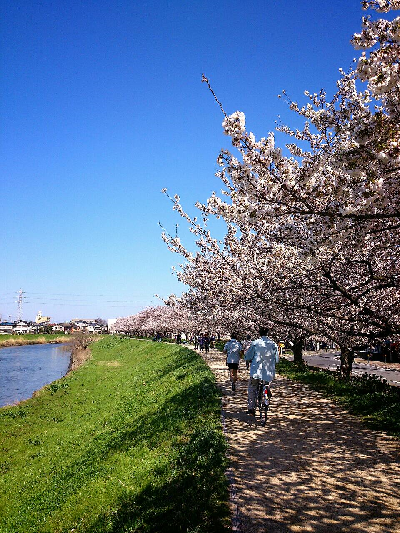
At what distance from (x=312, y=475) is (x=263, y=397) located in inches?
125

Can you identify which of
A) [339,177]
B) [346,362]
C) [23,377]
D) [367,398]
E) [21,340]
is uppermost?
[339,177]

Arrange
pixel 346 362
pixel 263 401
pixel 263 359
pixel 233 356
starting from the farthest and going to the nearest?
1. pixel 346 362
2. pixel 233 356
3. pixel 263 359
4. pixel 263 401

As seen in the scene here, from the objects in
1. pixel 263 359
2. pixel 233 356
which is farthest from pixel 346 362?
pixel 263 359

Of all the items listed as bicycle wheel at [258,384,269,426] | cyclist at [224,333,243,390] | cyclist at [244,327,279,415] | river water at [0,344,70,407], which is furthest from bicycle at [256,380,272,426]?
river water at [0,344,70,407]

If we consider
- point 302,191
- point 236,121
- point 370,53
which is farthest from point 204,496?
point 370,53

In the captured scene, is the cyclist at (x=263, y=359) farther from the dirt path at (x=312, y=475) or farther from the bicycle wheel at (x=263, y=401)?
the dirt path at (x=312, y=475)

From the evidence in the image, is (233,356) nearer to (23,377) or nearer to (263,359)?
(263,359)

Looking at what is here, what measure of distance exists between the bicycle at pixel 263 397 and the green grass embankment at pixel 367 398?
2235 millimetres

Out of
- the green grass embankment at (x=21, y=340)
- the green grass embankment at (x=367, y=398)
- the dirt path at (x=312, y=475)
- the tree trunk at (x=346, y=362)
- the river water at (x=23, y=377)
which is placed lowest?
the river water at (x=23, y=377)

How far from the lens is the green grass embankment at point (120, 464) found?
20.9ft

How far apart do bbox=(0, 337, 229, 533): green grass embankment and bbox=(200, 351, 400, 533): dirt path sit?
0.41 meters

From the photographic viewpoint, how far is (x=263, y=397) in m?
9.73

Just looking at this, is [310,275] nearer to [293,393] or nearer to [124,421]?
[293,393]

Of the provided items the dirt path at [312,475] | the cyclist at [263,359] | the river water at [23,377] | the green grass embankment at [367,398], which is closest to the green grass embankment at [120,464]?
the dirt path at [312,475]
